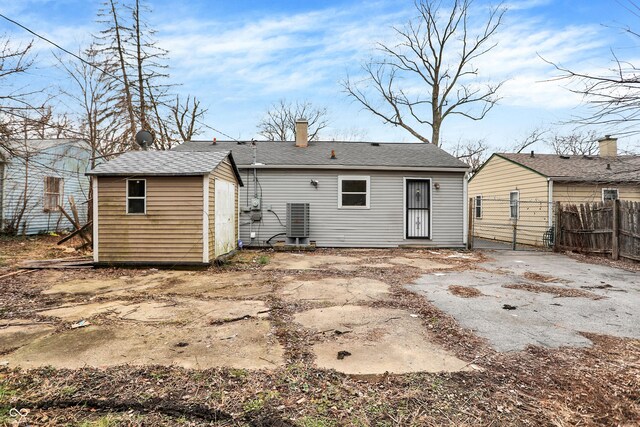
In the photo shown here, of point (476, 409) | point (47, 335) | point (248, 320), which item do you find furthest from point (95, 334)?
point (476, 409)

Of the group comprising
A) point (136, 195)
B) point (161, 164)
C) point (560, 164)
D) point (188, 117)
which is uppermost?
point (188, 117)

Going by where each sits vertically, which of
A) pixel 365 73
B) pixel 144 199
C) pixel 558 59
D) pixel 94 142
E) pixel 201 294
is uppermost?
pixel 365 73

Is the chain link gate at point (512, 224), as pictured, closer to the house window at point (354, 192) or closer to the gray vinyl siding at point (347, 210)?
the gray vinyl siding at point (347, 210)

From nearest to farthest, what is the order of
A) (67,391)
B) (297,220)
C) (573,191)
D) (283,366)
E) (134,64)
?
(67,391)
(283,366)
(297,220)
(573,191)
(134,64)

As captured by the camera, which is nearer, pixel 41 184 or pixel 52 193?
pixel 41 184

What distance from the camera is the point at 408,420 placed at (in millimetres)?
2021

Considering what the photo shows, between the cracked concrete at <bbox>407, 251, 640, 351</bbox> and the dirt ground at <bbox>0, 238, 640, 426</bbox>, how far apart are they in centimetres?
22

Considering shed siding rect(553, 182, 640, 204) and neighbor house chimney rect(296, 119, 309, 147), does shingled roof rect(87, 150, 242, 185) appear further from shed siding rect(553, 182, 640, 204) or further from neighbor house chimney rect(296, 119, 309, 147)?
shed siding rect(553, 182, 640, 204)

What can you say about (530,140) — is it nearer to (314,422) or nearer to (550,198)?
(550,198)

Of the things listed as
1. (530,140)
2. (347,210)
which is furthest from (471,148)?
(347,210)

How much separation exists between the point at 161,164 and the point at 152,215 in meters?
1.16

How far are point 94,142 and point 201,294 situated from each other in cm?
1333

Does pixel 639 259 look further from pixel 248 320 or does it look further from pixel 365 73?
pixel 365 73

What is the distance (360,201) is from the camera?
10859mm
